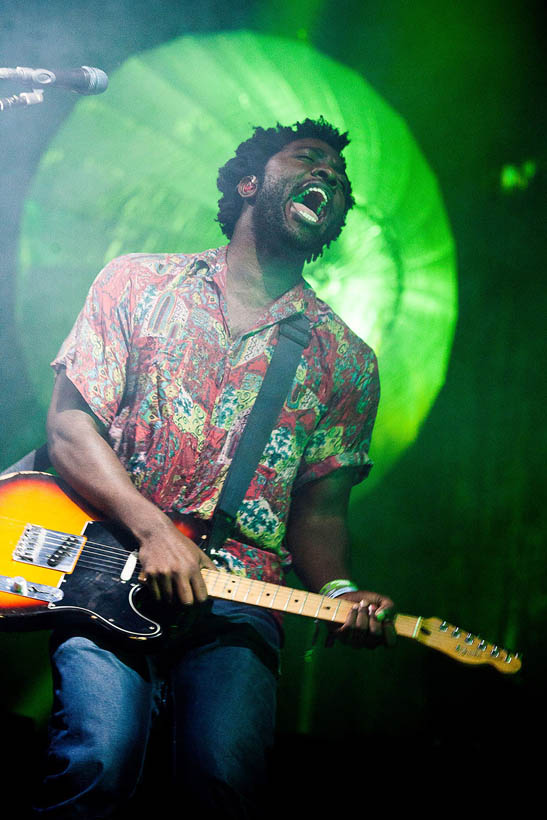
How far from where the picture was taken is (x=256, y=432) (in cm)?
208

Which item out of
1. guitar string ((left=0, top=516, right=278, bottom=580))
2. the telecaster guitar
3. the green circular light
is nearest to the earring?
the green circular light

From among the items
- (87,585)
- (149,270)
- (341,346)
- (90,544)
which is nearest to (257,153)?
(149,270)

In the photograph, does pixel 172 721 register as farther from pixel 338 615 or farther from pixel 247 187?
pixel 247 187

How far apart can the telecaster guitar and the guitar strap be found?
216 mm

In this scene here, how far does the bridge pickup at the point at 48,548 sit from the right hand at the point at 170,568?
20cm

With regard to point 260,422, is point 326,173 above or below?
above

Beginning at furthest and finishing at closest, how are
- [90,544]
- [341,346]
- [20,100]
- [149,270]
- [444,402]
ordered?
[444,402]
[341,346]
[149,270]
[20,100]
[90,544]

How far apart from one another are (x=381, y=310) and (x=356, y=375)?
298 millimetres

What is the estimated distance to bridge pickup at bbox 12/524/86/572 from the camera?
1.77 m

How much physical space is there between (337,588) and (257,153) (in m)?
1.57

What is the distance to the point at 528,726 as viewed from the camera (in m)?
2.29

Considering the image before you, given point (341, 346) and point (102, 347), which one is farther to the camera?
point (341, 346)

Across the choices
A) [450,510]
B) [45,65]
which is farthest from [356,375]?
[45,65]

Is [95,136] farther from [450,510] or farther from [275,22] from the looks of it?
[450,510]
